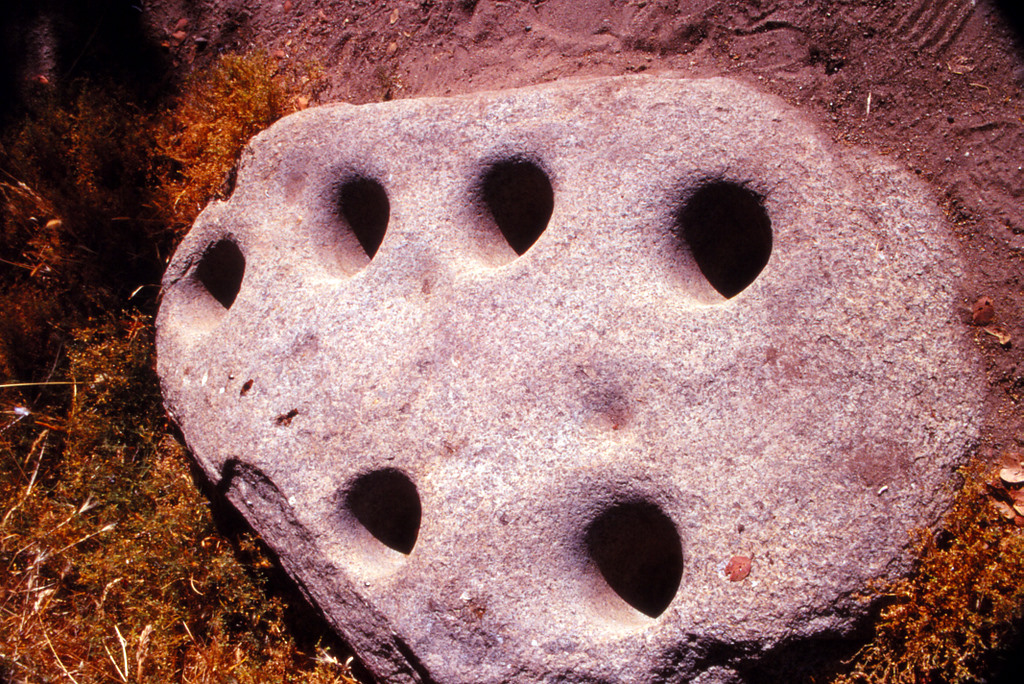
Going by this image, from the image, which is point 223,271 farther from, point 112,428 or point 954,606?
point 954,606

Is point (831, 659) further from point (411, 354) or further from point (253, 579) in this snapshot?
point (253, 579)

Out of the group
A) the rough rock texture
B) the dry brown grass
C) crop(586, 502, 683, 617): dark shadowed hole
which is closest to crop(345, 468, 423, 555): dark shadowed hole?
the rough rock texture

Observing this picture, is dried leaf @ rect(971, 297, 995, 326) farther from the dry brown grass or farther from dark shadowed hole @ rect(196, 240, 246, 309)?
dark shadowed hole @ rect(196, 240, 246, 309)

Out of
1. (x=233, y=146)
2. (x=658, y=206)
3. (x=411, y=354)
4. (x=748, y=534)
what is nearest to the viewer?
(x=748, y=534)

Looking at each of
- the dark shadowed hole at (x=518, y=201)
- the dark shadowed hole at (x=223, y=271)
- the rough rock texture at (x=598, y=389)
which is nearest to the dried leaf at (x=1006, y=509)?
the rough rock texture at (x=598, y=389)

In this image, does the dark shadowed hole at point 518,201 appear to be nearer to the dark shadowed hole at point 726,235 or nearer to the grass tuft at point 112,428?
the dark shadowed hole at point 726,235

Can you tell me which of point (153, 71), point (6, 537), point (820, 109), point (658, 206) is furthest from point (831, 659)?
point (153, 71)
